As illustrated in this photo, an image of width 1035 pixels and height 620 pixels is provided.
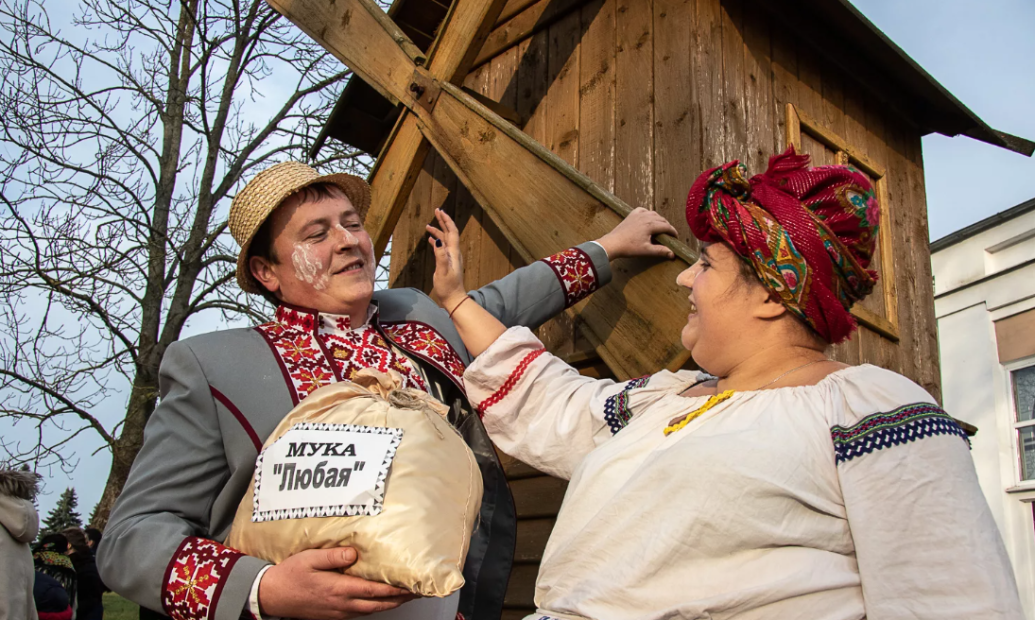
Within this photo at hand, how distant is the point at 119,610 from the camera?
11227 millimetres

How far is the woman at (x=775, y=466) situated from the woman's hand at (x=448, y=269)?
543 millimetres

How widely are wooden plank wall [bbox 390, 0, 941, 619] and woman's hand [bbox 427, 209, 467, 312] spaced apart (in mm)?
1080

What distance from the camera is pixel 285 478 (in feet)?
5.88

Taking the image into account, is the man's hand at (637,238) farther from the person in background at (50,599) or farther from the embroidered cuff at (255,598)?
the person in background at (50,599)

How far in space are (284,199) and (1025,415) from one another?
44.5 feet

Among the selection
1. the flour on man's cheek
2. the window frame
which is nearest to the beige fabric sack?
the flour on man's cheek

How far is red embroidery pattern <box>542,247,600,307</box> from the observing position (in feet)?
9.06

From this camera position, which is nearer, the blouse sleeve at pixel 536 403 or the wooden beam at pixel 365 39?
the blouse sleeve at pixel 536 403

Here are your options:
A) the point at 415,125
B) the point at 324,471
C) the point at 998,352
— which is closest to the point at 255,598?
the point at 324,471

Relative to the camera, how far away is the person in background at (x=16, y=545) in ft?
16.2

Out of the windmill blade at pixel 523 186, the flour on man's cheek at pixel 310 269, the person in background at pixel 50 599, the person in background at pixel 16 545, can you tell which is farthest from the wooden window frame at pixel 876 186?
the person in background at pixel 50 599

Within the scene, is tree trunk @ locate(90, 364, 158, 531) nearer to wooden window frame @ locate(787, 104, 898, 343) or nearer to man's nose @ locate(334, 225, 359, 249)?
wooden window frame @ locate(787, 104, 898, 343)

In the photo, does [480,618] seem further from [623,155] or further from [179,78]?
[179,78]

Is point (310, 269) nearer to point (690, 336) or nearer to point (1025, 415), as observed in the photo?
point (690, 336)
